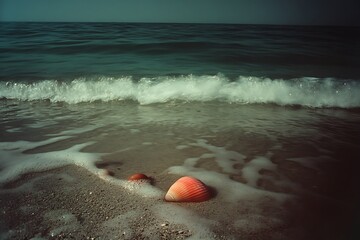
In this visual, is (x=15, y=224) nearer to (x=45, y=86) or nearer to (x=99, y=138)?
(x=99, y=138)

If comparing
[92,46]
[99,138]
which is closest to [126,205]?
[99,138]

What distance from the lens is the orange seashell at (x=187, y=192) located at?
2137 millimetres

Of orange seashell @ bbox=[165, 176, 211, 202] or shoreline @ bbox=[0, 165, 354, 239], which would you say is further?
orange seashell @ bbox=[165, 176, 211, 202]

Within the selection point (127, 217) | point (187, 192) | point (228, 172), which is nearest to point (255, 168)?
point (228, 172)

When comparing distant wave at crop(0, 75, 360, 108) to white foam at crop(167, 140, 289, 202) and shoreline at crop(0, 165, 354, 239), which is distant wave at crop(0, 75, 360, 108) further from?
shoreline at crop(0, 165, 354, 239)

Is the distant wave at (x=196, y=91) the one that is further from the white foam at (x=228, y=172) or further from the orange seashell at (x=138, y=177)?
the orange seashell at (x=138, y=177)

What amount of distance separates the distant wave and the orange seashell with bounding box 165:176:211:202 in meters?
3.62

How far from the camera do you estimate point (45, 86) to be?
266 inches

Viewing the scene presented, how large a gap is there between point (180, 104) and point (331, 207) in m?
3.65

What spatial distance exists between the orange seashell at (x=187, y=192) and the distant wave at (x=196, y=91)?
3621 millimetres

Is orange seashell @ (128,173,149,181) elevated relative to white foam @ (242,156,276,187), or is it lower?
elevated

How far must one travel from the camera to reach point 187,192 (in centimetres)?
214

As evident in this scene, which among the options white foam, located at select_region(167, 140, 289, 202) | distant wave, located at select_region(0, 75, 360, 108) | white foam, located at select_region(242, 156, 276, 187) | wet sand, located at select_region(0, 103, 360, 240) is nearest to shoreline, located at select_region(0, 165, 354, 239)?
wet sand, located at select_region(0, 103, 360, 240)

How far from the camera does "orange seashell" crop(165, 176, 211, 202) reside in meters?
2.14
